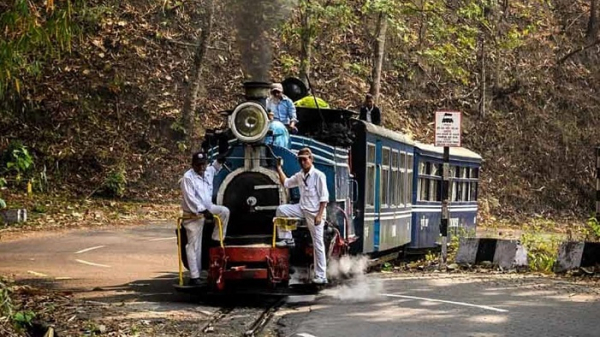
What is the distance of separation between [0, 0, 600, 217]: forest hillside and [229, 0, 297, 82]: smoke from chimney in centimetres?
849

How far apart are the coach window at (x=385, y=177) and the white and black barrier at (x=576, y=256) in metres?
3.18

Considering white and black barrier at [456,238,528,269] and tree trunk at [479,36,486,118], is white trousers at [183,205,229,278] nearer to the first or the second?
white and black barrier at [456,238,528,269]

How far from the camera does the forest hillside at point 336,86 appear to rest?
95.7 feet

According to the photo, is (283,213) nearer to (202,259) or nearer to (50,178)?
(202,259)

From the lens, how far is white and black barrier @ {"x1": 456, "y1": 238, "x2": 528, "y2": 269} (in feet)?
57.5

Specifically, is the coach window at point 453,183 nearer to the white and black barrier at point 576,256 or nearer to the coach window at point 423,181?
the coach window at point 423,181

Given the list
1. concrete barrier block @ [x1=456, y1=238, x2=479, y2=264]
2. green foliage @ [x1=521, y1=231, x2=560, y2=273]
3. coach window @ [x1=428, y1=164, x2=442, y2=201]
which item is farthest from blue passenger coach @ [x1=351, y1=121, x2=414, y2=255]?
green foliage @ [x1=521, y1=231, x2=560, y2=273]

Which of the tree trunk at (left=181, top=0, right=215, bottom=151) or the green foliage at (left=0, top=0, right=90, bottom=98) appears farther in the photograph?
the tree trunk at (left=181, top=0, right=215, bottom=151)

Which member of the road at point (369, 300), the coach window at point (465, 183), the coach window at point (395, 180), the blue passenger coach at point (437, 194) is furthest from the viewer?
the coach window at point (465, 183)

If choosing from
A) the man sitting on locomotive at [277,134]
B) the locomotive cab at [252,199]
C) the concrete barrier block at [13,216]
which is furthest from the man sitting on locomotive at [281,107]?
the concrete barrier block at [13,216]

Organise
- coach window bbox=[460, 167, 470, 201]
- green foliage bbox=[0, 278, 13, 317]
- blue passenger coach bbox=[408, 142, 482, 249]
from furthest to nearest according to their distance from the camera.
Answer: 1. coach window bbox=[460, 167, 470, 201]
2. blue passenger coach bbox=[408, 142, 482, 249]
3. green foliage bbox=[0, 278, 13, 317]

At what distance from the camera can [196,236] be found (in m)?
13.0

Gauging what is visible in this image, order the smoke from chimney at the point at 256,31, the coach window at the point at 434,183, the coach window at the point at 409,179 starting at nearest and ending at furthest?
the smoke from chimney at the point at 256,31, the coach window at the point at 409,179, the coach window at the point at 434,183

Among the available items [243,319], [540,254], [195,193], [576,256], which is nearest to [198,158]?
[195,193]
